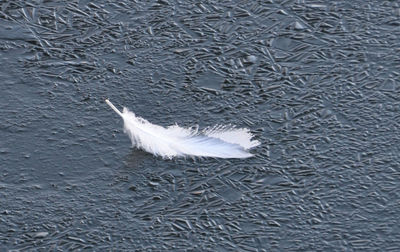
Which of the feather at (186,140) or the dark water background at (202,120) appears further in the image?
the feather at (186,140)

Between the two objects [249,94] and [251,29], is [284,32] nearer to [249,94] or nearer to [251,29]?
[251,29]

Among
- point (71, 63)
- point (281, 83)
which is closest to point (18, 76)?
point (71, 63)

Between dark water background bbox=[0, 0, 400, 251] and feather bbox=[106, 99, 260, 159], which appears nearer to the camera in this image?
dark water background bbox=[0, 0, 400, 251]

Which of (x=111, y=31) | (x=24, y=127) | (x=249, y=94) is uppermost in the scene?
(x=249, y=94)
